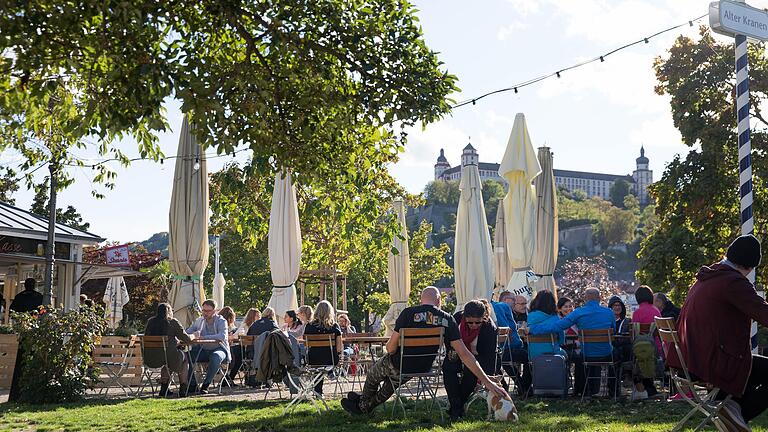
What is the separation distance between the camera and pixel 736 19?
9578mm

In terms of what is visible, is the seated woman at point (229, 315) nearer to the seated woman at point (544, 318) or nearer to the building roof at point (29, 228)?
the seated woman at point (544, 318)

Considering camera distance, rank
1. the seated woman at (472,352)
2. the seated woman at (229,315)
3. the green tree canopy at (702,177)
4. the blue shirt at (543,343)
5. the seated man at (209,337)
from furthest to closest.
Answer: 1. the green tree canopy at (702,177)
2. the seated woman at (229,315)
3. the seated man at (209,337)
4. the blue shirt at (543,343)
5. the seated woman at (472,352)

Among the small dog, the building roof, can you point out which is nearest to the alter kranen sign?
the small dog

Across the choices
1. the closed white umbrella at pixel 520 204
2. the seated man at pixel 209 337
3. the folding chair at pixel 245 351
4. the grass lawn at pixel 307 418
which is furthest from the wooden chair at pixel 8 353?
the closed white umbrella at pixel 520 204

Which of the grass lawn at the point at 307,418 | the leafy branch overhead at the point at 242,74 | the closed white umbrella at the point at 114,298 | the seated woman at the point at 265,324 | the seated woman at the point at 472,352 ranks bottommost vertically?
the grass lawn at the point at 307,418

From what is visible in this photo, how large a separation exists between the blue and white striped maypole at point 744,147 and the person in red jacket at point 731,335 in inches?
141

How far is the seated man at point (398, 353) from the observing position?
8445 millimetres

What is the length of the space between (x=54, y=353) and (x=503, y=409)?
18.7ft

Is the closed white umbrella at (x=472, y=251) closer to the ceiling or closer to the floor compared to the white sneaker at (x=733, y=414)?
closer to the ceiling

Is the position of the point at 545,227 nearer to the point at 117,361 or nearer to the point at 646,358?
the point at 646,358

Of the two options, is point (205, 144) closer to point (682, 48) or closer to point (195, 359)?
point (195, 359)

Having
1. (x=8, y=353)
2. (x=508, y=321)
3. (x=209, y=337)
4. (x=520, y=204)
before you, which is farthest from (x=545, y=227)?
(x=8, y=353)

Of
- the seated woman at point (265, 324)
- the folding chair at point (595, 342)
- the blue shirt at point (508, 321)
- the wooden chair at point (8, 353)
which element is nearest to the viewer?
the folding chair at point (595, 342)

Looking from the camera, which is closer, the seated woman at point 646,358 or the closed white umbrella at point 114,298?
the seated woman at point 646,358
